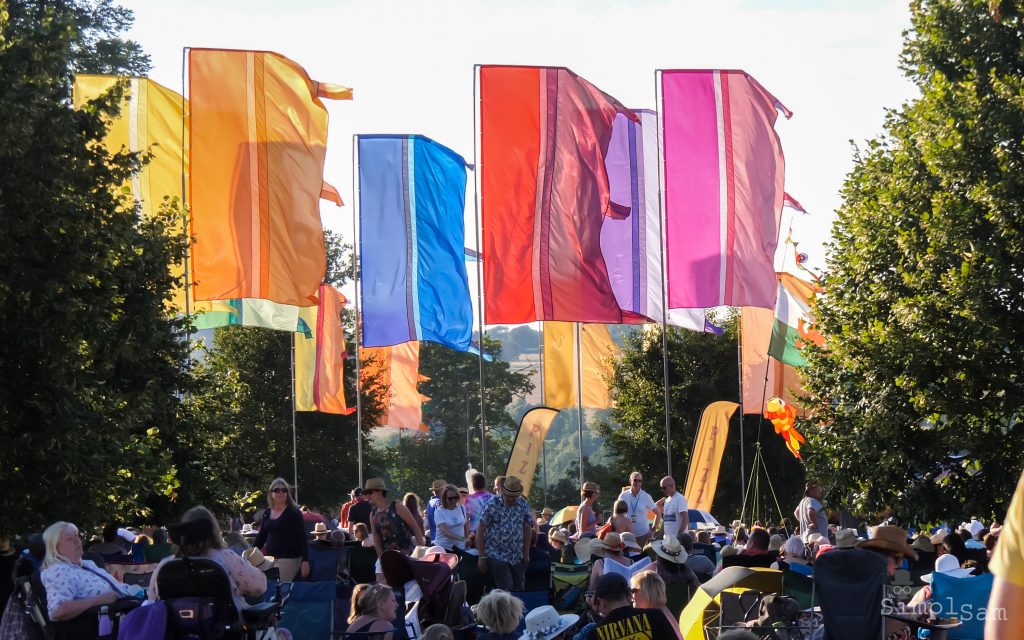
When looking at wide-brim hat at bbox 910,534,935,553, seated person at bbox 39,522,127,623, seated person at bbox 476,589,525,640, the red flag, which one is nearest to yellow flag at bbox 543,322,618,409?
the red flag

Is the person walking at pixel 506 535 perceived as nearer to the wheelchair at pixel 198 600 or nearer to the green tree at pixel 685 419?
the wheelchair at pixel 198 600

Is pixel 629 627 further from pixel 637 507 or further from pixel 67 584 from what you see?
pixel 637 507

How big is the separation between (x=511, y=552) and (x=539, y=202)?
11.1 m

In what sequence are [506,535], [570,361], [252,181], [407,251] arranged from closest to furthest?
[506,535] → [252,181] → [407,251] → [570,361]

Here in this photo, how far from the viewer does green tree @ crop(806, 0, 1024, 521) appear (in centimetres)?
1803

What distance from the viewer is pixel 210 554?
747 centimetres

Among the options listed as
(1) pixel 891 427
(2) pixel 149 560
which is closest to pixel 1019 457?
(1) pixel 891 427

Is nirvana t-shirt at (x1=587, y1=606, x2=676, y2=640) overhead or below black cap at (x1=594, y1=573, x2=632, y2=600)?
below

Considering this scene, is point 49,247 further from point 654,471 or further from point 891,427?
point 654,471

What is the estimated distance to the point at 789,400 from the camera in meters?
37.3

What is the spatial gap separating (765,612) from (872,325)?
35.3ft

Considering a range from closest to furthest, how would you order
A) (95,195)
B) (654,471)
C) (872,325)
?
(95,195) < (872,325) < (654,471)

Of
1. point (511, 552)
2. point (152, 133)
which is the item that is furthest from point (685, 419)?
point (511, 552)

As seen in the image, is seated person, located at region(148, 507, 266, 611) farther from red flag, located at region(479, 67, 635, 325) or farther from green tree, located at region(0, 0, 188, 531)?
red flag, located at region(479, 67, 635, 325)
